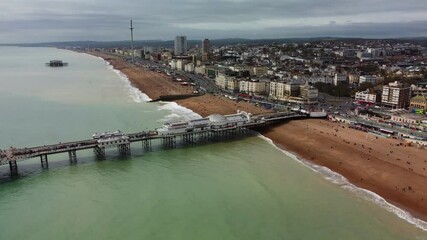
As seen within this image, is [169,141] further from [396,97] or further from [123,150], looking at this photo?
[396,97]

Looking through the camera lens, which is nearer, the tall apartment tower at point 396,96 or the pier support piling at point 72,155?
the pier support piling at point 72,155

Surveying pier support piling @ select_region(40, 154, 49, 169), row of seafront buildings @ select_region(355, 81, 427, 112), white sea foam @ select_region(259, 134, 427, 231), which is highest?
row of seafront buildings @ select_region(355, 81, 427, 112)

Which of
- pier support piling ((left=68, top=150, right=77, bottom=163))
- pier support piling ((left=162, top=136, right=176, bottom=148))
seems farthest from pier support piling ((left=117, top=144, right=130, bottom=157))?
pier support piling ((left=162, top=136, right=176, bottom=148))

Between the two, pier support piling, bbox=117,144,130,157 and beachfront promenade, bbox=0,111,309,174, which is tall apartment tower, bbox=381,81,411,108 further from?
pier support piling, bbox=117,144,130,157

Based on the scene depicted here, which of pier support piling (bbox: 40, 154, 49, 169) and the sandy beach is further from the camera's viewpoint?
pier support piling (bbox: 40, 154, 49, 169)

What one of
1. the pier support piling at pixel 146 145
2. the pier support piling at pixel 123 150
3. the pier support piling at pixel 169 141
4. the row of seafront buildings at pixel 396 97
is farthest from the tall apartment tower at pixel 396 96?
the pier support piling at pixel 123 150

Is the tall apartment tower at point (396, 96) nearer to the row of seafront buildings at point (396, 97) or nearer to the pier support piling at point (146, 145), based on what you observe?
the row of seafront buildings at point (396, 97)

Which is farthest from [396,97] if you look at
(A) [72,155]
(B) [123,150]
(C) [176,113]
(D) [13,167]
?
(D) [13,167]
